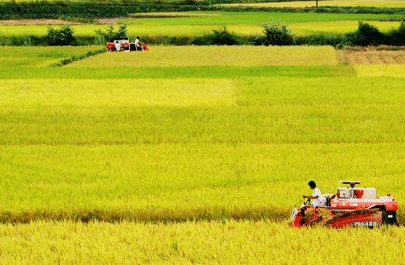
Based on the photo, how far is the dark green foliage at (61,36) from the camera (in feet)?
152

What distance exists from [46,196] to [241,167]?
3.20 metres

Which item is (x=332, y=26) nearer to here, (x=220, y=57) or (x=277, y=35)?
(x=277, y=35)

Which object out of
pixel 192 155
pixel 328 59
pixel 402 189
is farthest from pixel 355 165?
pixel 328 59

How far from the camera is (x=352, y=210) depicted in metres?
7.93

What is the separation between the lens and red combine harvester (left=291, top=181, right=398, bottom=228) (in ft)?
25.8

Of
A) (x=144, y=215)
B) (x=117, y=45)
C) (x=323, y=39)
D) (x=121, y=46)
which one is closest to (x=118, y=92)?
(x=144, y=215)

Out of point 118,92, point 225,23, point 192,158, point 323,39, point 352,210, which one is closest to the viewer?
point 352,210

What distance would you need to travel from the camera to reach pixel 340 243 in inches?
309

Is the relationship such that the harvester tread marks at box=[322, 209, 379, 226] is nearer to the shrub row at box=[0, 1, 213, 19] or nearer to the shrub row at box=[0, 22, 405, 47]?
the shrub row at box=[0, 22, 405, 47]

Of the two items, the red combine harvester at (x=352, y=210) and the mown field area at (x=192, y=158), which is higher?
the red combine harvester at (x=352, y=210)

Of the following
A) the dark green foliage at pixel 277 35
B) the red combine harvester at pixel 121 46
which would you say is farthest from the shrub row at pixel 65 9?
the red combine harvester at pixel 121 46

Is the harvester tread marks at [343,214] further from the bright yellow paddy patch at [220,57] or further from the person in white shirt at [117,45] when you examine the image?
the person in white shirt at [117,45]

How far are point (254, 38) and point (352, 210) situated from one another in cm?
3764

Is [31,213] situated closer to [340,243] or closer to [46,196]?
[46,196]
